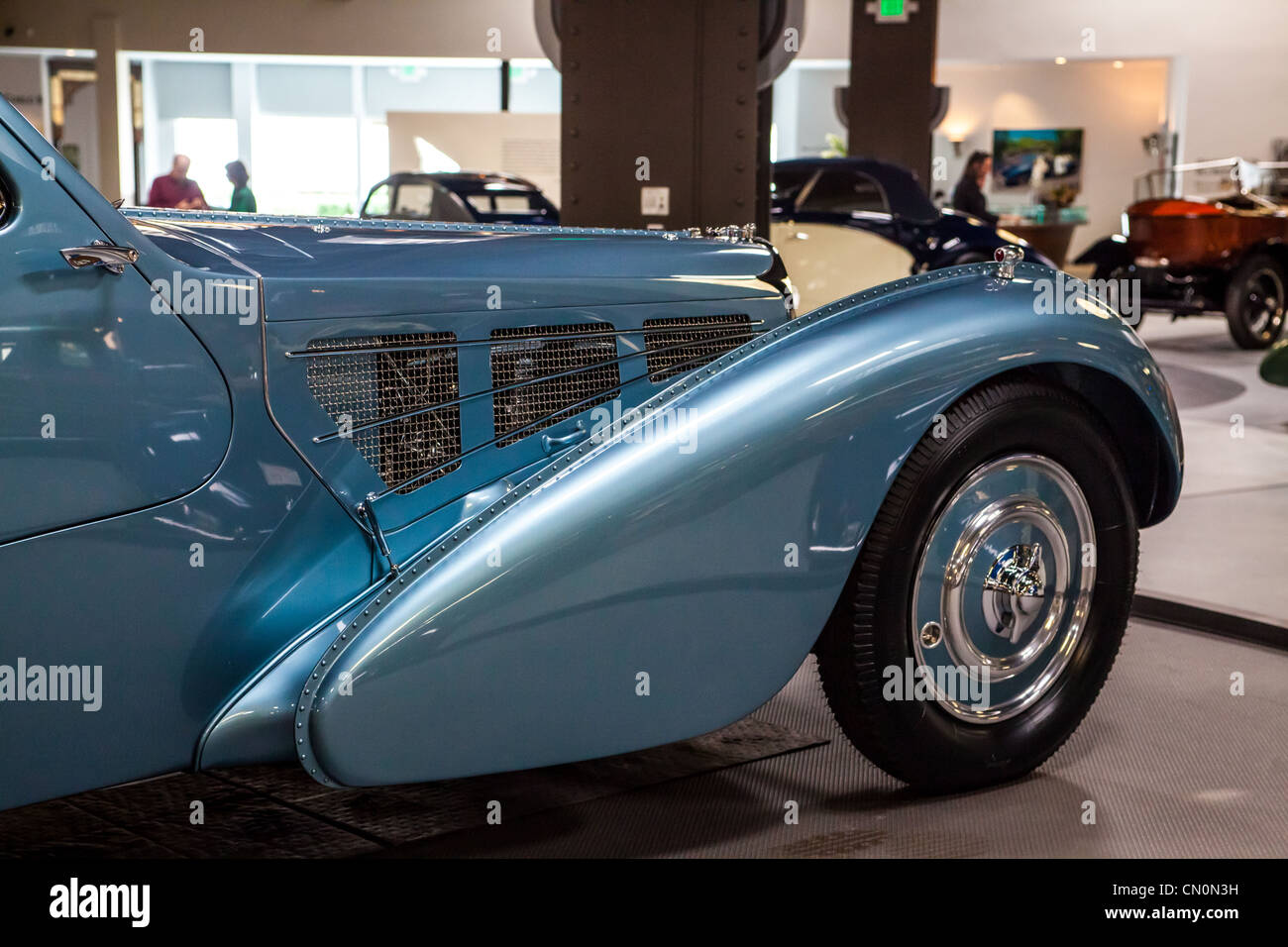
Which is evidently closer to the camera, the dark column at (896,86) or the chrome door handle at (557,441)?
the chrome door handle at (557,441)

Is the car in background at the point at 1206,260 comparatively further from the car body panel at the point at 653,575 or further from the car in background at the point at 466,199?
the car body panel at the point at 653,575

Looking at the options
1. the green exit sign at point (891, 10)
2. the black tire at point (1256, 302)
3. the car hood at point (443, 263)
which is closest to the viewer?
the car hood at point (443, 263)

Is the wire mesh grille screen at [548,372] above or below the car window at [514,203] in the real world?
below

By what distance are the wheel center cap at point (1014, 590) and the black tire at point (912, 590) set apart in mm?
156

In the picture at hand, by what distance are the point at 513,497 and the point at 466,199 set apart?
33.5ft

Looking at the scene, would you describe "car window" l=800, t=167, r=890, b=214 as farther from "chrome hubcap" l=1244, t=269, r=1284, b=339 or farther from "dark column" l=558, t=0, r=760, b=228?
"dark column" l=558, t=0, r=760, b=228

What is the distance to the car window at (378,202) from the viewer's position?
1230 centimetres

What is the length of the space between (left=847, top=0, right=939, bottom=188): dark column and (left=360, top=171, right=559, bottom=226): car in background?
328cm

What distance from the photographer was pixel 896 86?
1263 centimetres

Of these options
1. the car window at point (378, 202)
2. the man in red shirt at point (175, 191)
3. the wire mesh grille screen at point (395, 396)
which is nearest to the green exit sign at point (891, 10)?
the car window at point (378, 202)

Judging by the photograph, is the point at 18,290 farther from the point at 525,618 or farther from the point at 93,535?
the point at 525,618

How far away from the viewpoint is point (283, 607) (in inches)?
76.8

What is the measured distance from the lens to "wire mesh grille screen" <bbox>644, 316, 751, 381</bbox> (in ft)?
8.13

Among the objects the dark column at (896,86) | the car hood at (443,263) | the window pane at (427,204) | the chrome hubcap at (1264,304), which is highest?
the dark column at (896,86)
